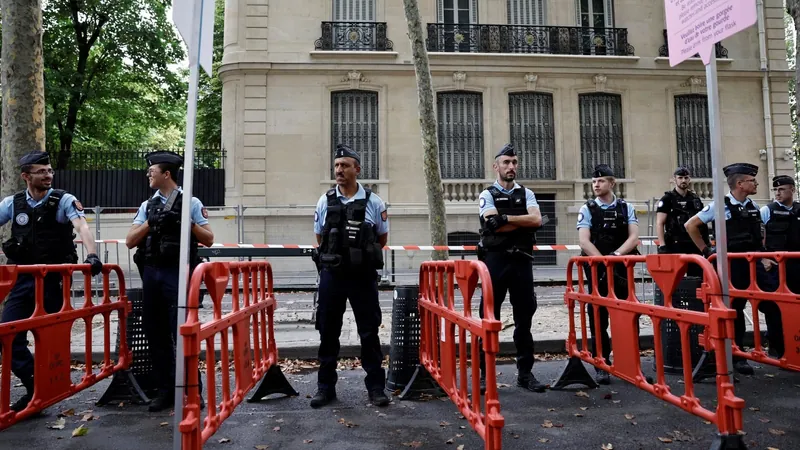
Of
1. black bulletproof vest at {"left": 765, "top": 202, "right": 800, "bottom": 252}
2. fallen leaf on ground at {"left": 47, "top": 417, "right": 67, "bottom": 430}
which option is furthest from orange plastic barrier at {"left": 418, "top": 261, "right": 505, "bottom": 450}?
black bulletproof vest at {"left": 765, "top": 202, "right": 800, "bottom": 252}

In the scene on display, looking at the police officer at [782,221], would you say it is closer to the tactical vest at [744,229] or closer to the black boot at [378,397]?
the tactical vest at [744,229]

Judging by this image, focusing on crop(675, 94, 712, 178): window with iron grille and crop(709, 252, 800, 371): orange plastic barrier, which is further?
crop(675, 94, 712, 178): window with iron grille

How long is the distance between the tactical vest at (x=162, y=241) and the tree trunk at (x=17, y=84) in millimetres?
3833

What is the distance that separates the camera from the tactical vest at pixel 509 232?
5.21m

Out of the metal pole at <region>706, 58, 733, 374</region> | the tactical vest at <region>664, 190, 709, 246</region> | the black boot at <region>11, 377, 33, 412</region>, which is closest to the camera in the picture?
the metal pole at <region>706, 58, 733, 374</region>

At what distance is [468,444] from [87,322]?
3499mm

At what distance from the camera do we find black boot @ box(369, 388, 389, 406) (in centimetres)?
473

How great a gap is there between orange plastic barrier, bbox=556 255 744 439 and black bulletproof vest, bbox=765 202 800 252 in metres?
2.42

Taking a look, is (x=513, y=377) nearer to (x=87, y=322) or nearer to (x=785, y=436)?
(x=785, y=436)

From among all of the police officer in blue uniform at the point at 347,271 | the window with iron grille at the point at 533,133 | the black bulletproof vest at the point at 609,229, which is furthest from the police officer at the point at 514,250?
the window with iron grille at the point at 533,133

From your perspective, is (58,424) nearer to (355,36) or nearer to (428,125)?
(428,125)

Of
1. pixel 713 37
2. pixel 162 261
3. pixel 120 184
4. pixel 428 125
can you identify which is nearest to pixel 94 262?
pixel 162 261

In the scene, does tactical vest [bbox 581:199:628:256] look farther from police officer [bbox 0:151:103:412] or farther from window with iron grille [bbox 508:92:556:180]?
window with iron grille [bbox 508:92:556:180]

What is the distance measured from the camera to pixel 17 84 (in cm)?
731
